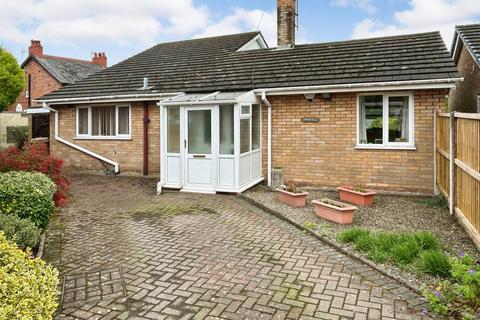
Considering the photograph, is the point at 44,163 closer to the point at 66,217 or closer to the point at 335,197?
the point at 66,217

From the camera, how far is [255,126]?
Answer: 1138 centimetres

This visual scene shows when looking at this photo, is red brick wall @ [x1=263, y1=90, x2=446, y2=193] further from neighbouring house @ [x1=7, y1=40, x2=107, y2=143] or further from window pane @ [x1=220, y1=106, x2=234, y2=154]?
neighbouring house @ [x1=7, y1=40, x2=107, y2=143]

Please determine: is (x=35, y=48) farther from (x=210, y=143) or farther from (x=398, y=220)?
(x=398, y=220)

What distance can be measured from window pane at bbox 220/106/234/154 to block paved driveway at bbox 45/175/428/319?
2460 mm

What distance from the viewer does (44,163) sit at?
936cm

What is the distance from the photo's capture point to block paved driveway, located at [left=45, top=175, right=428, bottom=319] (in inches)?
159

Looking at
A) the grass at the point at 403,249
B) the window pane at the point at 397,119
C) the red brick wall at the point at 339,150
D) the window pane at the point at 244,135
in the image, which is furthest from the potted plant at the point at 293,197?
the window pane at the point at 397,119

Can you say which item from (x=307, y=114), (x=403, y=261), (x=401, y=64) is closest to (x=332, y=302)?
(x=403, y=261)

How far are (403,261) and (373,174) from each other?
17.9ft

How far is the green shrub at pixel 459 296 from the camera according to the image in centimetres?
378

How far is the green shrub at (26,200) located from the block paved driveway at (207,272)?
49 centimetres

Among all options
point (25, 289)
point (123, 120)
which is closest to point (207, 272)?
point (25, 289)

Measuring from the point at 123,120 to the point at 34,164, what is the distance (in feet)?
16.6

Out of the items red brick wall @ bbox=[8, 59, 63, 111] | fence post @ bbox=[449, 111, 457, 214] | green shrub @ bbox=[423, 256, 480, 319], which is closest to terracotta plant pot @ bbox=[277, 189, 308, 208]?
fence post @ bbox=[449, 111, 457, 214]
